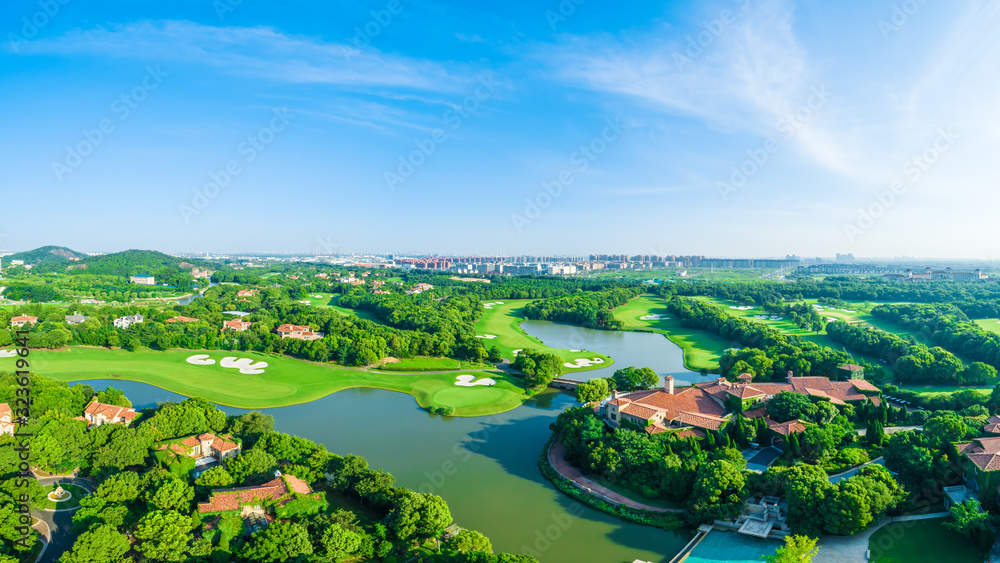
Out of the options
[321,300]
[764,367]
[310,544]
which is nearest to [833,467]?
[764,367]

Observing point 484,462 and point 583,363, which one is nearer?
point 484,462

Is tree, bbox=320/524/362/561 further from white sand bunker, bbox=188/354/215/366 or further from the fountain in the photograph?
white sand bunker, bbox=188/354/215/366

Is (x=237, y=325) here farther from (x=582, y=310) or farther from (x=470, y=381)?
(x=582, y=310)

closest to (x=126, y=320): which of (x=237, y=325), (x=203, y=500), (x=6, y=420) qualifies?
(x=237, y=325)

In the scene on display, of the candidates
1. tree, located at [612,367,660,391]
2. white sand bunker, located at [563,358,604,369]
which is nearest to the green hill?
white sand bunker, located at [563,358,604,369]

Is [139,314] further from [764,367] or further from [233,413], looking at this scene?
[764,367]
